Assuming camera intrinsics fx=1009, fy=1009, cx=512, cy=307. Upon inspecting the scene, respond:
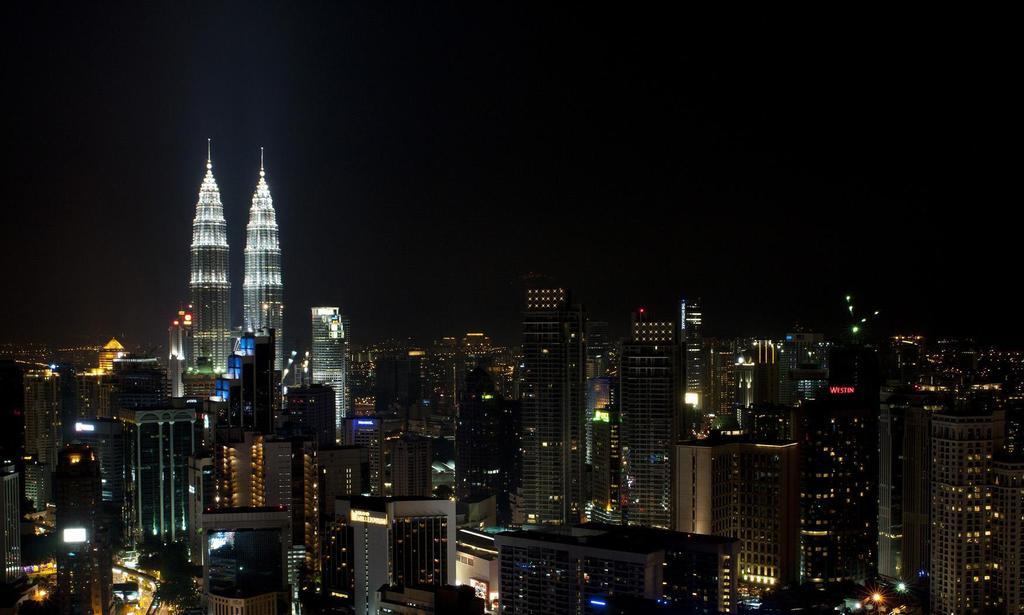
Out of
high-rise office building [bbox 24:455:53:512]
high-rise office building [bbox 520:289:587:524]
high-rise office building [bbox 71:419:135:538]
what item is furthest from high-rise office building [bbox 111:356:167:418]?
high-rise office building [bbox 520:289:587:524]

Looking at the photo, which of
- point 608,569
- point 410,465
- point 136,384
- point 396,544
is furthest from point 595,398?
point 136,384

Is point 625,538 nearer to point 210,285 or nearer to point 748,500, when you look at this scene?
point 748,500

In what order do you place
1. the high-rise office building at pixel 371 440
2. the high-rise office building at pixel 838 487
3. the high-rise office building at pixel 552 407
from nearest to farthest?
the high-rise office building at pixel 838 487, the high-rise office building at pixel 552 407, the high-rise office building at pixel 371 440

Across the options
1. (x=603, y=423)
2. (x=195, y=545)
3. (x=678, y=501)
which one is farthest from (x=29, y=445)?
(x=678, y=501)

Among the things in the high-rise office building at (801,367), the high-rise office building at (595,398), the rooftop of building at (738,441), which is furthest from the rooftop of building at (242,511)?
the high-rise office building at (801,367)

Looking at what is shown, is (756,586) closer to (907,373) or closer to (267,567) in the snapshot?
(907,373)

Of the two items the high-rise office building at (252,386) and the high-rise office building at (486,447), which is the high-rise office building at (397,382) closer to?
the high-rise office building at (486,447)
